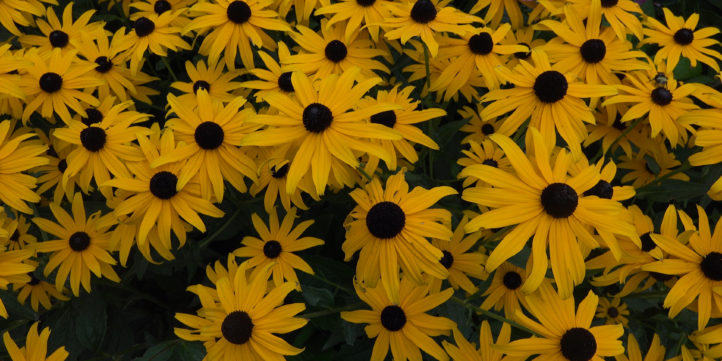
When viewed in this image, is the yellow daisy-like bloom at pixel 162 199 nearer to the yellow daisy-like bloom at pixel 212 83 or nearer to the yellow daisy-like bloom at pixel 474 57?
the yellow daisy-like bloom at pixel 212 83

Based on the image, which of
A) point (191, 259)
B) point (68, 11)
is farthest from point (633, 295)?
point (68, 11)

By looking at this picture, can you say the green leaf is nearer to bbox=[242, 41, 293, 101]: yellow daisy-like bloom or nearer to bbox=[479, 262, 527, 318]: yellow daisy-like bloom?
bbox=[242, 41, 293, 101]: yellow daisy-like bloom

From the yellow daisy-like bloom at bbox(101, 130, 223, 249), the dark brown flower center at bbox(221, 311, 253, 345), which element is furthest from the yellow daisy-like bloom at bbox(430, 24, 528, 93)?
the dark brown flower center at bbox(221, 311, 253, 345)

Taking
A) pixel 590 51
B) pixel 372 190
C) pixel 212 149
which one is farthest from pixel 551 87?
pixel 212 149

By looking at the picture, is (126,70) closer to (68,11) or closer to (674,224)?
(68,11)

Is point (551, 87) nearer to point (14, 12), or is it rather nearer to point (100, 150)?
point (100, 150)

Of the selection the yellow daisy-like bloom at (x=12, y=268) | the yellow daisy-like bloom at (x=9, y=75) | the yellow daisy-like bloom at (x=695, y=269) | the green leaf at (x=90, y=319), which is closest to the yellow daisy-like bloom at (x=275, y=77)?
the yellow daisy-like bloom at (x=9, y=75)
